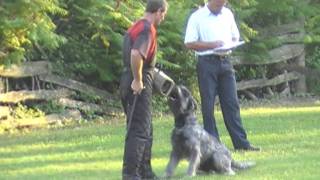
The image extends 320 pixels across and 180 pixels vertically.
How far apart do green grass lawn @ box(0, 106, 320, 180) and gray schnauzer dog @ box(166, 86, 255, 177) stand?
0.16m

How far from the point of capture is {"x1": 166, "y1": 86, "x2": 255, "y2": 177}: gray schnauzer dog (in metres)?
9.23

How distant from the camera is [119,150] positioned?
39.1 feet

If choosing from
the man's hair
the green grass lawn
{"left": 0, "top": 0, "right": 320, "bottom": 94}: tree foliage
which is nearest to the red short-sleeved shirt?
the man's hair

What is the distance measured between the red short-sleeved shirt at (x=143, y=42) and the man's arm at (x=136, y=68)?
0.05 m

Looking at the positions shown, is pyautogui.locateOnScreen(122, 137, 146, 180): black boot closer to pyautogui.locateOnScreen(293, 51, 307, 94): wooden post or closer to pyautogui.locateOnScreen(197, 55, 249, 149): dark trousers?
pyautogui.locateOnScreen(197, 55, 249, 149): dark trousers

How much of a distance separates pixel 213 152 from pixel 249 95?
11.3 meters

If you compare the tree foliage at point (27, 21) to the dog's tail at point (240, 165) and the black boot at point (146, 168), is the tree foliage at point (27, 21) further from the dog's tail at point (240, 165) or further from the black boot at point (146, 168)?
the dog's tail at point (240, 165)

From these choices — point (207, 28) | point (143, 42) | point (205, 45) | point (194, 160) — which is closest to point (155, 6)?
point (143, 42)

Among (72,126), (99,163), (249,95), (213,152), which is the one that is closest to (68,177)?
(99,163)

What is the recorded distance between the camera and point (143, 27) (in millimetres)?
8609

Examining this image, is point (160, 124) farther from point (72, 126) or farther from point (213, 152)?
point (213, 152)

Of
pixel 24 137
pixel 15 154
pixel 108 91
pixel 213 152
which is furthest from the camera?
pixel 108 91

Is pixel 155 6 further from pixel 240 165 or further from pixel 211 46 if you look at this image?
pixel 240 165

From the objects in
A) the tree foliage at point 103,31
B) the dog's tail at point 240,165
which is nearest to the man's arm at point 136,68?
the dog's tail at point 240,165
